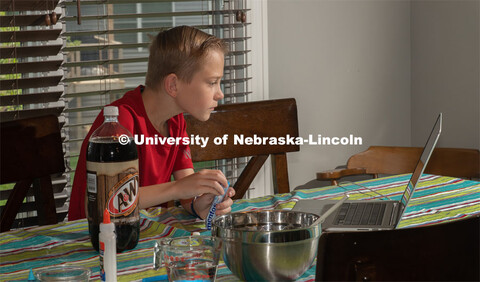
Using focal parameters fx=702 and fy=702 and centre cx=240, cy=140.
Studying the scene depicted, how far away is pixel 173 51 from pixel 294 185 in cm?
121

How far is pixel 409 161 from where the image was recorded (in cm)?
250

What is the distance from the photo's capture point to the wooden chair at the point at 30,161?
6.10ft

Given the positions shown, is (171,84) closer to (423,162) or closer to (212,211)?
(212,211)

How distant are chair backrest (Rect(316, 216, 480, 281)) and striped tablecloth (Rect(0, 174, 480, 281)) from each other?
1.12ft

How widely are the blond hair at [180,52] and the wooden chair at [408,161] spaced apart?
0.78 metres

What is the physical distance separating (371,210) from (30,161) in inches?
36.1

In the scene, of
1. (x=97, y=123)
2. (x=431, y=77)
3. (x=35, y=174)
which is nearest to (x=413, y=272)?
(x=97, y=123)

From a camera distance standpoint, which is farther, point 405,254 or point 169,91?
point 169,91

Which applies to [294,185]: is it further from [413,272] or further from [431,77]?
Answer: [413,272]

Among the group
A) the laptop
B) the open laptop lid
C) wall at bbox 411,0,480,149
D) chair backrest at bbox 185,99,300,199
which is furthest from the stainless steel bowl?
wall at bbox 411,0,480,149

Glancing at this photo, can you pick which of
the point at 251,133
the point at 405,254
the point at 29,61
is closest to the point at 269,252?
the point at 405,254

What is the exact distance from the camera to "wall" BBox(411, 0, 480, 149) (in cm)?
284

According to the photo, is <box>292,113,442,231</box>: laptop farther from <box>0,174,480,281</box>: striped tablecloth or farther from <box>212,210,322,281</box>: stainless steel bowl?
<box>212,210,322,281</box>: stainless steel bowl

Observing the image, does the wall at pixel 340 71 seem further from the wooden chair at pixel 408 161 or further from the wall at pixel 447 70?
the wooden chair at pixel 408 161
